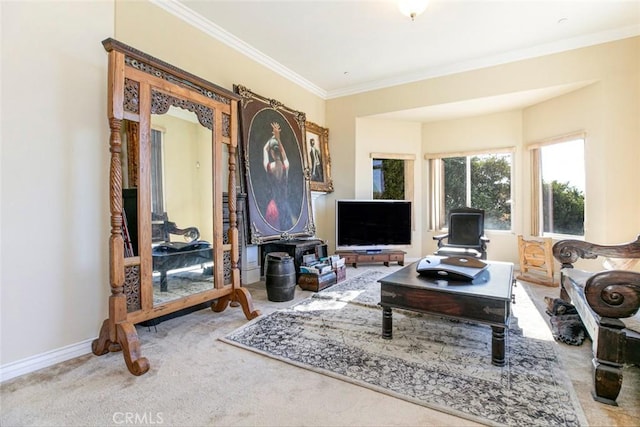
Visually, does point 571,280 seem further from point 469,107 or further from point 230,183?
point 469,107

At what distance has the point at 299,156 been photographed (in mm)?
4828

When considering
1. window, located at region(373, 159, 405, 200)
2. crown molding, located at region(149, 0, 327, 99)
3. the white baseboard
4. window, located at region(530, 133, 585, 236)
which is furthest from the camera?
window, located at region(373, 159, 405, 200)

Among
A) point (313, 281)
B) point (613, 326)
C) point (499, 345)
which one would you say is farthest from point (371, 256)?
point (613, 326)

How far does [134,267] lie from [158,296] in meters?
0.32

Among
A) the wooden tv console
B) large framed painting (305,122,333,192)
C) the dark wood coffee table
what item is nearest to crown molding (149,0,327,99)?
large framed painting (305,122,333,192)

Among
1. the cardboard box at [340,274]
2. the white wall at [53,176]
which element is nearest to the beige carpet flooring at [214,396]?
the white wall at [53,176]

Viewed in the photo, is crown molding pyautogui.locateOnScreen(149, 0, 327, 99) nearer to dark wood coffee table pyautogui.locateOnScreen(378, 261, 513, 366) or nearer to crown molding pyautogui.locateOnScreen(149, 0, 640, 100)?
crown molding pyautogui.locateOnScreen(149, 0, 640, 100)

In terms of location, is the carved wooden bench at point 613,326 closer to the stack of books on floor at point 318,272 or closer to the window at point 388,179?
the stack of books on floor at point 318,272

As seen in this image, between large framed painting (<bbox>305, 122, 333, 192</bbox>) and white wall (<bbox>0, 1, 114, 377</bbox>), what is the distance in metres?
3.20

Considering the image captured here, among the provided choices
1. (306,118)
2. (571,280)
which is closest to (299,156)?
(306,118)

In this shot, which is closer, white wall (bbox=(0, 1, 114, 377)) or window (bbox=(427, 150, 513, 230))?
white wall (bbox=(0, 1, 114, 377))

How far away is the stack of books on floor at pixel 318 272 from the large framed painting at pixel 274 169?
0.56m

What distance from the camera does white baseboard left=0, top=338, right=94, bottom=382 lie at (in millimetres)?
1943

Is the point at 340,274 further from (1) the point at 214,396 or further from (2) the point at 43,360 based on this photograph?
(2) the point at 43,360
